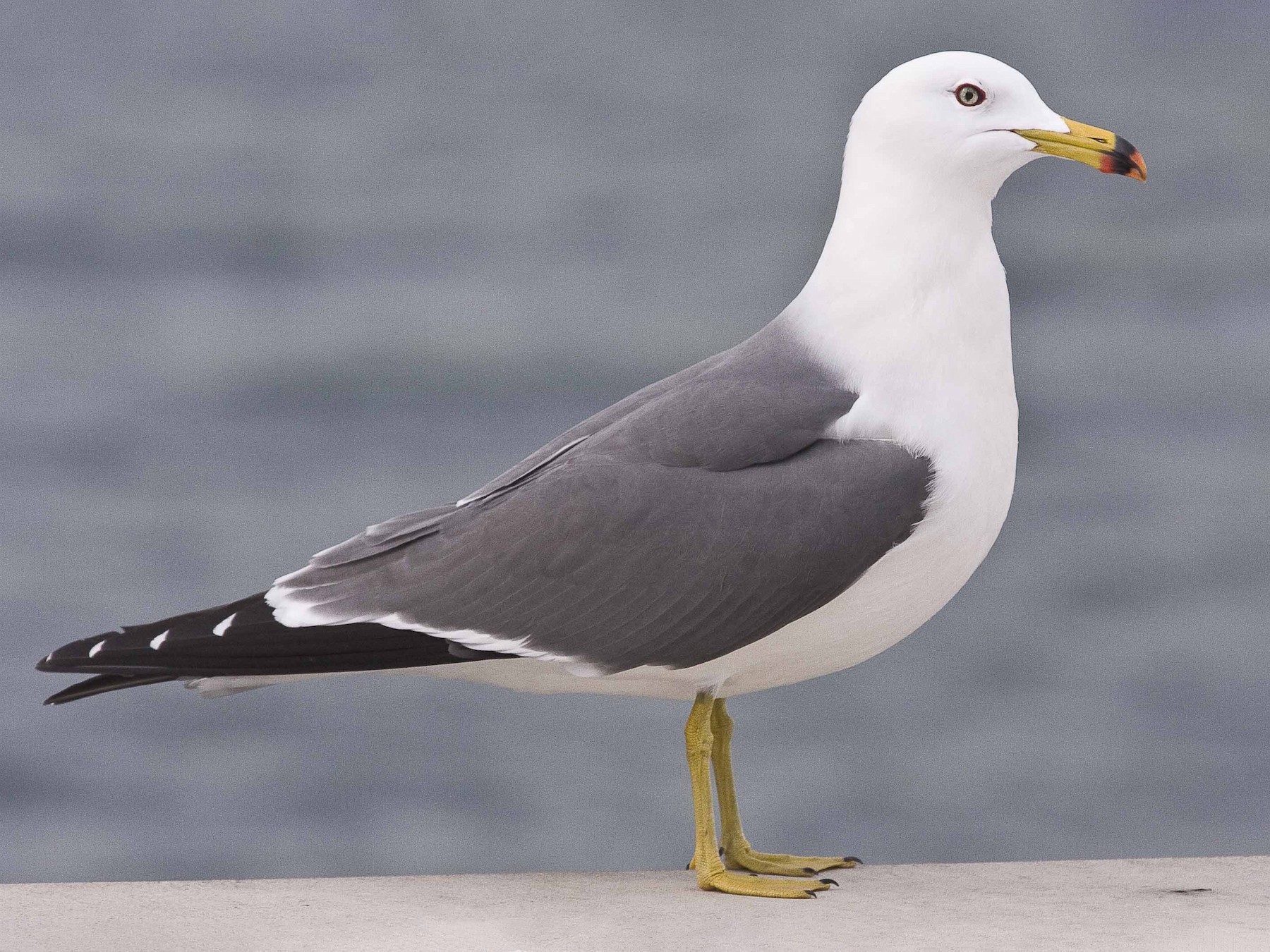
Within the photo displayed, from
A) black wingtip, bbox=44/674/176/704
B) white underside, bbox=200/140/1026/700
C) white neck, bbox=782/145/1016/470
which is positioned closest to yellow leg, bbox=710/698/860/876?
white underside, bbox=200/140/1026/700

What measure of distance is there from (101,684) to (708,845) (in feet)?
4.25

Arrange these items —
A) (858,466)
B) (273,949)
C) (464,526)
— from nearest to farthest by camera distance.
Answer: (273,949)
(858,466)
(464,526)

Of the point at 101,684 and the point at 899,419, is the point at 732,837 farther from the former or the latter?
the point at 101,684

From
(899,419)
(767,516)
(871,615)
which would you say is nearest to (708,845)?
(871,615)

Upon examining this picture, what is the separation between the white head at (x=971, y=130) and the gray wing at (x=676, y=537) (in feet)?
1.63

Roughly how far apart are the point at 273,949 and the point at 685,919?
79 centimetres

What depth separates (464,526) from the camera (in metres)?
3.60

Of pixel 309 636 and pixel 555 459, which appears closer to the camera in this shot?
pixel 309 636

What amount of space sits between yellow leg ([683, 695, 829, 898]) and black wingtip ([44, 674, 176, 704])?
1111 millimetres

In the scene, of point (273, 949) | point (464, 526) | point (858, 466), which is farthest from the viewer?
point (464, 526)

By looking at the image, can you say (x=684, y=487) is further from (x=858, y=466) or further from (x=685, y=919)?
(x=685, y=919)

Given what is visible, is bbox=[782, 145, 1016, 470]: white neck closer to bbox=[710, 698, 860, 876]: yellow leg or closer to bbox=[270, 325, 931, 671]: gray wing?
bbox=[270, 325, 931, 671]: gray wing

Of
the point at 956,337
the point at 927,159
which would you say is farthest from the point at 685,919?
the point at 927,159

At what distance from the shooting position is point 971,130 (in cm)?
350
